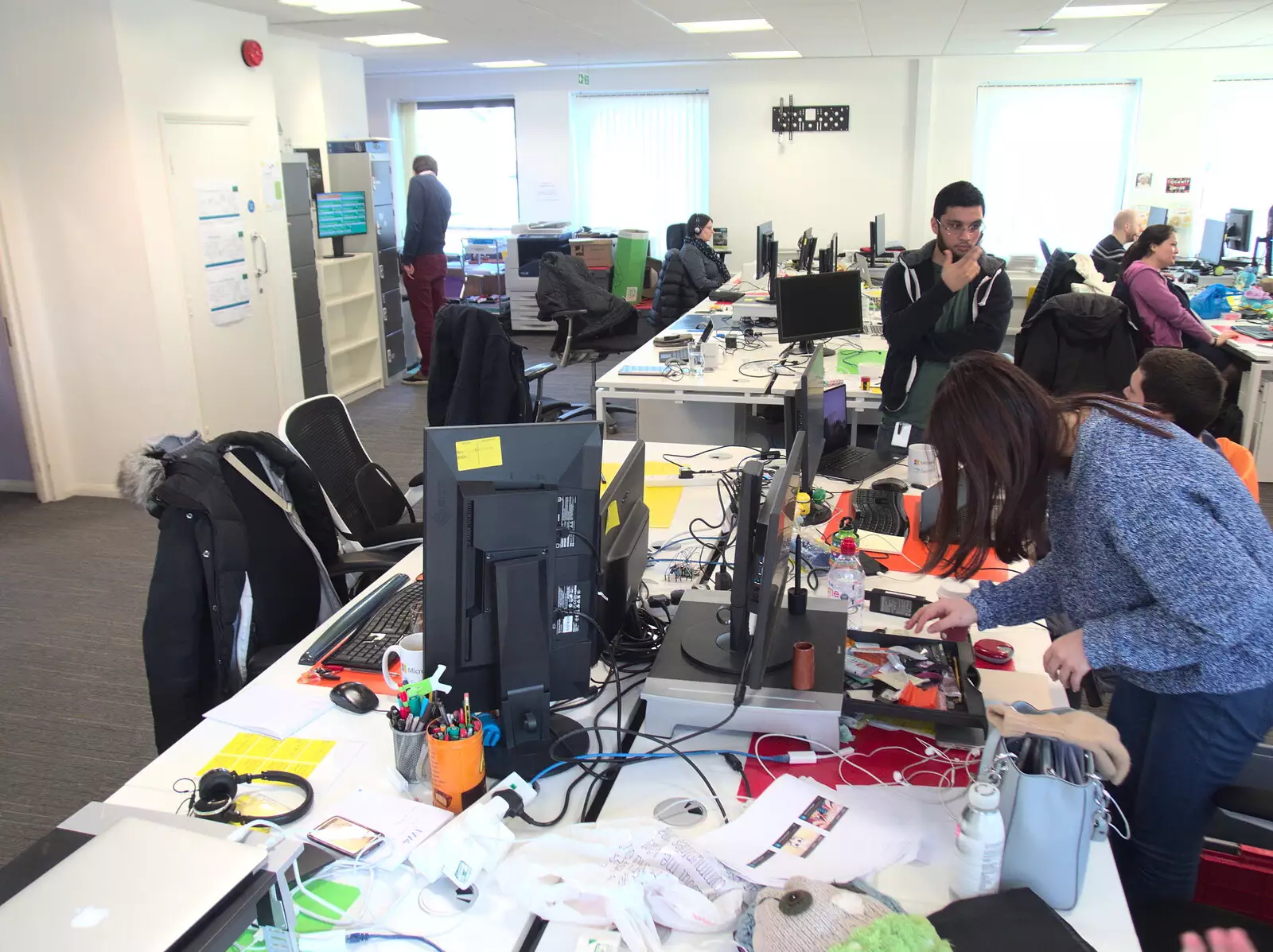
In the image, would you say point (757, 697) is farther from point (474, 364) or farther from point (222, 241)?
point (222, 241)

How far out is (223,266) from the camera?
5.50 metres

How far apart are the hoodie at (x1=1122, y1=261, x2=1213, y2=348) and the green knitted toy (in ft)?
16.4

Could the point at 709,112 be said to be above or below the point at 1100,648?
above

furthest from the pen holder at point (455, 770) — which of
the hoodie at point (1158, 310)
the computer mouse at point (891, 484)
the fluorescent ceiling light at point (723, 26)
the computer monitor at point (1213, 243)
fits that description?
the computer monitor at point (1213, 243)

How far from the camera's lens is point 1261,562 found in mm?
1478

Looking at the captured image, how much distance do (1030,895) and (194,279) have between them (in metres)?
5.34

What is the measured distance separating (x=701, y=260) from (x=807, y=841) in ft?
20.3

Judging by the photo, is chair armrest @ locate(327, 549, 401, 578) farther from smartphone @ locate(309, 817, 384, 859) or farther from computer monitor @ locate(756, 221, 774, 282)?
computer monitor @ locate(756, 221, 774, 282)

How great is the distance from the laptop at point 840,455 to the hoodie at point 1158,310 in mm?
2881

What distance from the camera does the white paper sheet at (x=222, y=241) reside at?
5.34 m

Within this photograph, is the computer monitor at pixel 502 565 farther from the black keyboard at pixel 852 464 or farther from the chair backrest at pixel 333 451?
the black keyboard at pixel 852 464

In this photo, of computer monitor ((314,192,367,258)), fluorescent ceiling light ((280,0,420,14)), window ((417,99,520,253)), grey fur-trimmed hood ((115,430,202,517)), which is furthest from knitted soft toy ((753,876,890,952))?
window ((417,99,520,253))

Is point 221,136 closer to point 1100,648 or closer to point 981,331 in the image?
point 981,331

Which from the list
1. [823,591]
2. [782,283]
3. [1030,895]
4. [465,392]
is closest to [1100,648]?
[1030,895]
